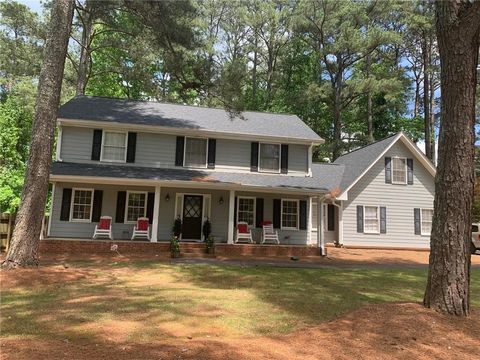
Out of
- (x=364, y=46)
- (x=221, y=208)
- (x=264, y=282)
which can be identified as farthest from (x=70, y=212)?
(x=364, y=46)

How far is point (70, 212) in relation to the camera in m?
15.7

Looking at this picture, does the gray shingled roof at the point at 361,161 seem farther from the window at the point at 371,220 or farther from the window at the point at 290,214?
the window at the point at 290,214

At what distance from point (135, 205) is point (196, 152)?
3650mm

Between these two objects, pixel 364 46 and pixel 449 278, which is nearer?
pixel 449 278

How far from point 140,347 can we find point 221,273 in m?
6.18

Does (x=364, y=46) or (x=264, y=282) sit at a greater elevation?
(x=364, y=46)

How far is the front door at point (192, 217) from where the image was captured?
657 inches

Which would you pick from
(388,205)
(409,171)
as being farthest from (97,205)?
(409,171)

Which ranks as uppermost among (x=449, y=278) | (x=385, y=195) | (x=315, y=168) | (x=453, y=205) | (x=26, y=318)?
(x=315, y=168)

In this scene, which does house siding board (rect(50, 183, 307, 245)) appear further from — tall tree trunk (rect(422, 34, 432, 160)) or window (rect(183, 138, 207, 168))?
tall tree trunk (rect(422, 34, 432, 160))

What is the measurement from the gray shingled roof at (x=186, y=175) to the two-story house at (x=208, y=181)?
1.8 inches

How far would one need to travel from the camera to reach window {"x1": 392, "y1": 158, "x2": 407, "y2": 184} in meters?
20.6

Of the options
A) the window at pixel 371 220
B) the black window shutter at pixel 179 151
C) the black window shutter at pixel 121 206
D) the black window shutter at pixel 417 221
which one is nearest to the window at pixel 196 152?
the black window shutter at pixel 179 151

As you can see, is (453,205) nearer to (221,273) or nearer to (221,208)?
(221,273)
